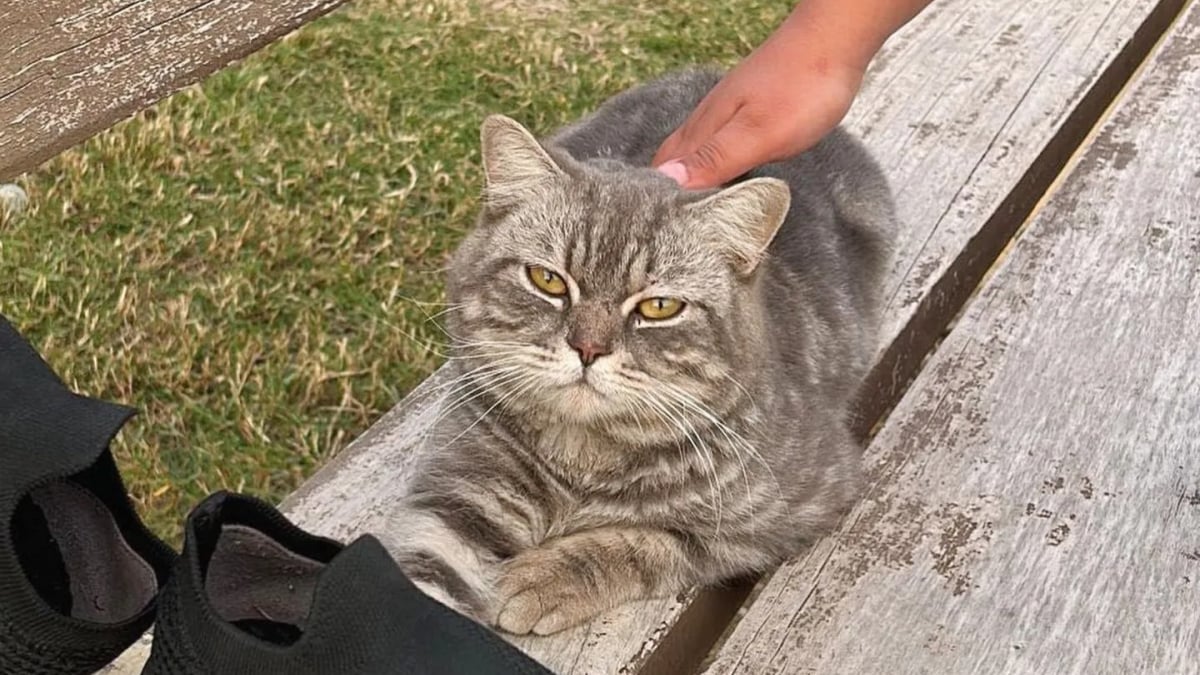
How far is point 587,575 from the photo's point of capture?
1.46 meters

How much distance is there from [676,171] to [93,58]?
33.1 inches

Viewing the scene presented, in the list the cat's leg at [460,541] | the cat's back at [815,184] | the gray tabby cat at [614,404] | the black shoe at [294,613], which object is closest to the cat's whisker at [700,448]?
the gray tabby cat at [614,404]

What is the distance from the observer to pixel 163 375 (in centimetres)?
250

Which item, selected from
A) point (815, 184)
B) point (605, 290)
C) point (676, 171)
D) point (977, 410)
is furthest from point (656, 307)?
point (815, 184)

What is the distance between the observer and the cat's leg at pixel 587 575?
4.60 ft

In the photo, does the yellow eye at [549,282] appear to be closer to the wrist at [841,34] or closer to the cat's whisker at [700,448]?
the cat's whisker at [700,448]

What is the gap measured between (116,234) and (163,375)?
550 mm

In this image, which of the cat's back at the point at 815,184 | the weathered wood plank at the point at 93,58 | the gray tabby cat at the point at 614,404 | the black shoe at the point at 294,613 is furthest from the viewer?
the cat's back at the point at 815,184

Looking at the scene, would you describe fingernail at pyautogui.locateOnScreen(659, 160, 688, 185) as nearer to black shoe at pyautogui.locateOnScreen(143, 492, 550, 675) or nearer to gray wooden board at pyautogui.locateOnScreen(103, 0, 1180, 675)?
gray wooden board at pyautogui.locateOnScreen(103, 0, 1180, 675)

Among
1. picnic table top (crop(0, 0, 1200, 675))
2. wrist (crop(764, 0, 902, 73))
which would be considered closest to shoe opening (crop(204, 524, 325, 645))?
picnic table top (crop(0, 0, 1200, 675))

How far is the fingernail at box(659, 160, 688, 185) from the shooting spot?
188cm

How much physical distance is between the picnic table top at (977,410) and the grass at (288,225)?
0.84 meters

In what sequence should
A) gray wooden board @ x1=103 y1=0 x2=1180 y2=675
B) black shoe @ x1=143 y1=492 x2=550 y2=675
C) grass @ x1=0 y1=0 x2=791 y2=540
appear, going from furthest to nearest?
grass @ x1=0 y1=0 x2=791 y2=540 < gray wooden board @ x1=103 y1=0 x2=1180 y2=675 < black shoe @ x1=143 y1=492 x2=550 y2=675

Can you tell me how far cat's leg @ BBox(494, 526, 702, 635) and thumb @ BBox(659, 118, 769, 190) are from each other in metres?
0.53
